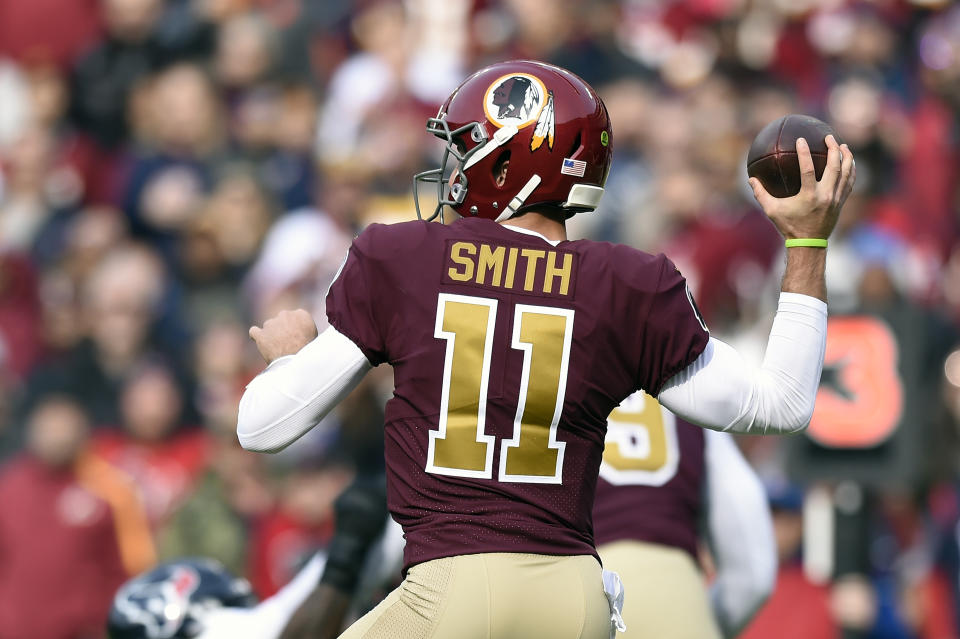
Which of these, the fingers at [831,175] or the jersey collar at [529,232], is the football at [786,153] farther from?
the jersey collar at [529,232]

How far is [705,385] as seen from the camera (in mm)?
3400

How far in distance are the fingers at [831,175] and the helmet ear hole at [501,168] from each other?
2.27ft

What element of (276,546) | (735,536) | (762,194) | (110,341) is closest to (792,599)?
(735,536)

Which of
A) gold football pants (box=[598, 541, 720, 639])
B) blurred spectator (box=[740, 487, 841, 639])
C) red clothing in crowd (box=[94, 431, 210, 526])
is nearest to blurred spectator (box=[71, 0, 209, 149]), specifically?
red clothing in crowd (box=[94, 431, 210, 526])

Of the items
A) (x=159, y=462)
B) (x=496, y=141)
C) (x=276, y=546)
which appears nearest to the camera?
(x=496, y=141)

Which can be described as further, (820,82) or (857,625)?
(820,82)

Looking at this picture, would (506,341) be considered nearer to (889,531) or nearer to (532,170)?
(532,170)

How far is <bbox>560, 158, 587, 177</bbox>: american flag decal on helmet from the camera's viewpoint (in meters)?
3.53

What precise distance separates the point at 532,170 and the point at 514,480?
694mm

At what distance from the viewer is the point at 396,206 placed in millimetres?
10336

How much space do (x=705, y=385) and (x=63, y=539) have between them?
6.56 metres

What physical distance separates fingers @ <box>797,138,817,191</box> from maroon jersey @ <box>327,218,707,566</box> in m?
Result: 0.40

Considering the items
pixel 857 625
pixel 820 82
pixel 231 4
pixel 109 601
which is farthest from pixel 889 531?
pixel 231 4

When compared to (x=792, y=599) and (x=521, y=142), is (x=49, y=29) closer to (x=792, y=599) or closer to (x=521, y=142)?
(x=792, y=599)
